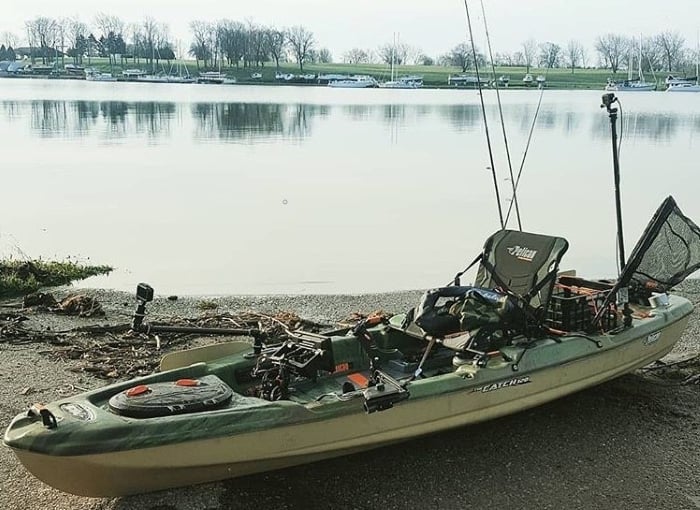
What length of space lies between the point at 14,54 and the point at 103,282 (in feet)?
444

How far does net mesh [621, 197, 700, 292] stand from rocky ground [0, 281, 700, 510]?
0.85m

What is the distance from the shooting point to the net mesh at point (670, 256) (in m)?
7.54

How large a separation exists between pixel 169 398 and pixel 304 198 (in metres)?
14.0

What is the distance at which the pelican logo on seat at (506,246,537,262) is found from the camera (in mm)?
6779

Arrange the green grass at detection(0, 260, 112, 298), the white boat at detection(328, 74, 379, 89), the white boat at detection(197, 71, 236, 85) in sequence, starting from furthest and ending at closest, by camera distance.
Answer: the white boat at detection(197, 71, 236, 85) → the white boat at detection(328, 74, 379, 89) → the green grass at detection(0, 260, 112, 298)

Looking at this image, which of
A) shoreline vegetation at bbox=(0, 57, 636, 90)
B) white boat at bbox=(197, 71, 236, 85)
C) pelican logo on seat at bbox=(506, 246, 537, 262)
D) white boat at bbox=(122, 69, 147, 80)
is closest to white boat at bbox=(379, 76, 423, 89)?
shoreline vegetation at bbox=(0, 57, 636, 90)

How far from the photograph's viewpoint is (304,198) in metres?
18.9

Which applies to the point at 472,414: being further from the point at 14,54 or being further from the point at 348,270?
the point at 14,54

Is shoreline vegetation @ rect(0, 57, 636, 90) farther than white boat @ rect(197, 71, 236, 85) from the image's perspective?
No

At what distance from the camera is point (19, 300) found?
32.7 ft

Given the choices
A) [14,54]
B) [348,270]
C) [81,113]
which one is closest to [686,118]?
[81,113]

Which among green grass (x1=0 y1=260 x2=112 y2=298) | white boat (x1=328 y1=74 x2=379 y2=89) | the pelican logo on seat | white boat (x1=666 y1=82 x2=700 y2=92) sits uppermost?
white boat (x1=328 y1=74 x2=379 y2=89)

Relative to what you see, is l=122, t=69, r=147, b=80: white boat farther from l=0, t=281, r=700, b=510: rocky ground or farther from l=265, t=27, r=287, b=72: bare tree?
l=0, t=281, r=700, b=510: rocky ground

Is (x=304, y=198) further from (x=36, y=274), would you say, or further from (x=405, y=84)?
(x=405, y=84)
